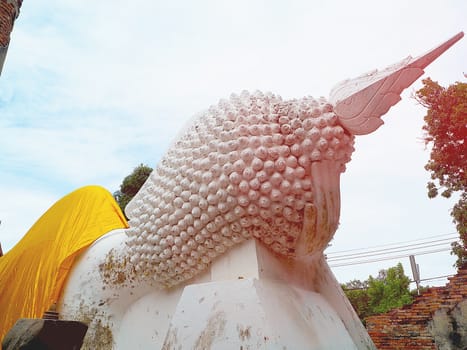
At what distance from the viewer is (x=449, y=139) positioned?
318 inches

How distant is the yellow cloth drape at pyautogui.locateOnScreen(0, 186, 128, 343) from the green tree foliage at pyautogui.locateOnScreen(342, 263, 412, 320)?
423 inches

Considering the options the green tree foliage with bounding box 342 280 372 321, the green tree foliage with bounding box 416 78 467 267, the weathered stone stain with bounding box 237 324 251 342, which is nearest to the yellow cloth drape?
the weathered stone stain with bounding box 237 324 251 342

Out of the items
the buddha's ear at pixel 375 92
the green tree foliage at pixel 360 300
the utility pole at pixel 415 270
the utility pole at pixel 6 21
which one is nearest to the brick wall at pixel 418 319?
the utility pole at pixel 415 270

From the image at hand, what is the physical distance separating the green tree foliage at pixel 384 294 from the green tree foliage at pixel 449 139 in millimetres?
4259

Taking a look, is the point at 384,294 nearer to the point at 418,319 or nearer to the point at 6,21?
the point at 418,319

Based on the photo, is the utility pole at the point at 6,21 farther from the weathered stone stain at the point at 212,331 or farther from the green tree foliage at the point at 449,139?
the green tree foliage at the point at 449,139

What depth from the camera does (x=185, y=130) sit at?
6.53 ft

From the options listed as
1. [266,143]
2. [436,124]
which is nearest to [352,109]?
[266,143]

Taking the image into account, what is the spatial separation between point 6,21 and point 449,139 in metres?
7.68

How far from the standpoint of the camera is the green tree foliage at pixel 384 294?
1202cm

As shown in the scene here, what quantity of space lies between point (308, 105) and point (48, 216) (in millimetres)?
1814

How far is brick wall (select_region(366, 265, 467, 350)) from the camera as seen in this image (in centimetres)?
663

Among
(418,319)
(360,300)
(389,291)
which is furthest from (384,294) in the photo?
(418,319)

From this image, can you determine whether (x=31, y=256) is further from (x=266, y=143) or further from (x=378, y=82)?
(x=378, y=82)
